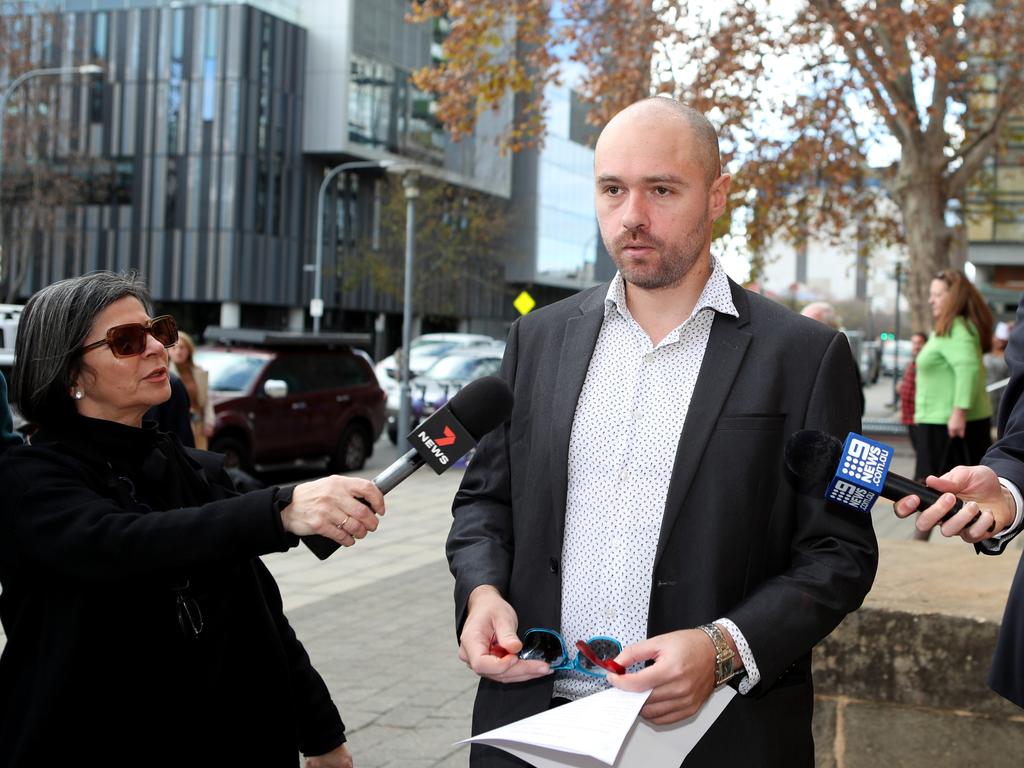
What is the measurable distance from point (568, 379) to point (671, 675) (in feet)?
2.21

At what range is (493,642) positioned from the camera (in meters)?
2.26

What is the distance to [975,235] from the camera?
47.0 metres

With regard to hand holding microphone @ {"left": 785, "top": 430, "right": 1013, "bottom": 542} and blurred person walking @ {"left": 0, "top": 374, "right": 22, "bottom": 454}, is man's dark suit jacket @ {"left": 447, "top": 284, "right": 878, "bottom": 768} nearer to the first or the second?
hand holding microphone @ {"left": 785, "top": 430, "right": 1013, "bottom": 542}

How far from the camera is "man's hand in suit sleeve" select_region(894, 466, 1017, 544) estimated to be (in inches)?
77.5

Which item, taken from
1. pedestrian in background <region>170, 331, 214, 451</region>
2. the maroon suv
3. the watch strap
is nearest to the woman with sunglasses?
the watch strap

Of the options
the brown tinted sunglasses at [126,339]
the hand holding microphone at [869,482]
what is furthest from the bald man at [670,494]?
the brown tinted sunglasses at [126,339]

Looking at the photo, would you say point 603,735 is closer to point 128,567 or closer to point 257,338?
point 128,567

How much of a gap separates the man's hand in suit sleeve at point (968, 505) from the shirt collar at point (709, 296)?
0.54m

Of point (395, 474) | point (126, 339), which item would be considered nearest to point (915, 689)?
point (395, 474)

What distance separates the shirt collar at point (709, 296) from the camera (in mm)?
2451

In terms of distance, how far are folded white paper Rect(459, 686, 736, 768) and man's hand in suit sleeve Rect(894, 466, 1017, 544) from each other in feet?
1.64

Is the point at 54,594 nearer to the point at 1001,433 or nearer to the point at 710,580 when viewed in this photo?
the point at 710,580

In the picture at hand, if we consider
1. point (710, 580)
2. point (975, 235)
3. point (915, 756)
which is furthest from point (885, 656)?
point (975, 235)

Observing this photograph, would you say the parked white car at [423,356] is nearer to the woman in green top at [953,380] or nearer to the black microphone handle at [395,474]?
the woman in green top at [953,380]
